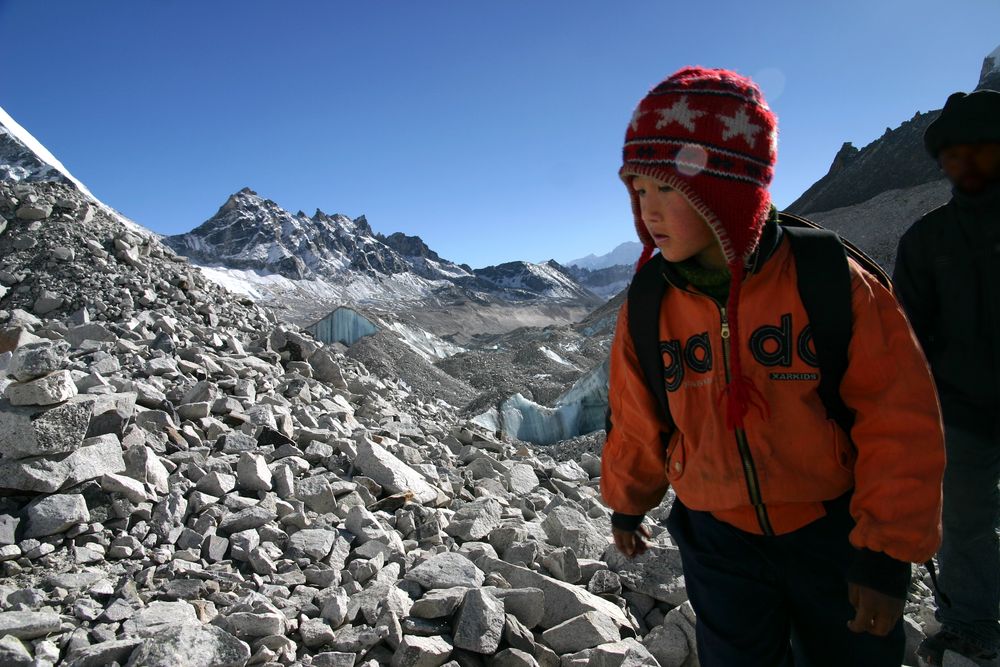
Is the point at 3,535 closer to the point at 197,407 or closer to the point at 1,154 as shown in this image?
the point at 197,407

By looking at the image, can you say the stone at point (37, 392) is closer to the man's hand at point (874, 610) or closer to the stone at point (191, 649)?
the stone at point (191, 649)

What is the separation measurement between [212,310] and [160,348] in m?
1.97

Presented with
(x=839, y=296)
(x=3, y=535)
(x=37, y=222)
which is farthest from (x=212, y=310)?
(x=839, y=296)

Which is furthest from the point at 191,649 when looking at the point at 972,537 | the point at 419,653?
the point at 972,537

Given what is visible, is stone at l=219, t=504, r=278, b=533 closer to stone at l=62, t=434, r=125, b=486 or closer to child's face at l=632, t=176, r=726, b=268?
stone at l=62, t=434, r=125, b=486

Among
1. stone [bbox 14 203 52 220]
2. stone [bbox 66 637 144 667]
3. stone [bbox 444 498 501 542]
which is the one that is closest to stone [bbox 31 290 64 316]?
stone [bbox 14 203 52 220]

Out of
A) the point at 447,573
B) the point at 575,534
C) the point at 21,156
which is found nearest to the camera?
the point at 447,573

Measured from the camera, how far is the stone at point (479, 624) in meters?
2.12

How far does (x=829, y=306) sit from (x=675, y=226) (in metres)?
0.37

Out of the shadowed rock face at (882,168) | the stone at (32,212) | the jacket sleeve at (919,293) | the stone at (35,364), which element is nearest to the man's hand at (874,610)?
the jacket sleeve at (919,293)

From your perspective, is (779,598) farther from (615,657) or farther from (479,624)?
(479,624)

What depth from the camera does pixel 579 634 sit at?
2.25 m

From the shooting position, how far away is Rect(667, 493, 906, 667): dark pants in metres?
1.31

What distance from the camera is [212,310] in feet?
24.4
